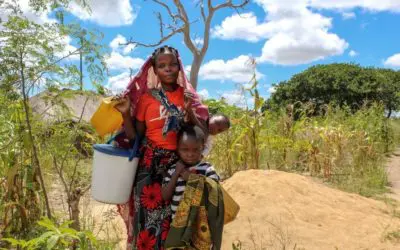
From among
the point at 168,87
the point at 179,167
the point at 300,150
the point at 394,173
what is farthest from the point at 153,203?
the point at 394,173

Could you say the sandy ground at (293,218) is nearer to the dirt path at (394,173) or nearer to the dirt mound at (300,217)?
the dirt mound at (300,217)

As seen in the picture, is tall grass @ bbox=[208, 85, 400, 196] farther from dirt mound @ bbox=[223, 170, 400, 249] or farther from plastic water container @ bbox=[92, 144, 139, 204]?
plastic water container @ bbox=[92, 144, 139, 204]

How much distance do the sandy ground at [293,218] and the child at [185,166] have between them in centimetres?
115

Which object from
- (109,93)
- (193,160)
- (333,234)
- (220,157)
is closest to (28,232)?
(109,93)

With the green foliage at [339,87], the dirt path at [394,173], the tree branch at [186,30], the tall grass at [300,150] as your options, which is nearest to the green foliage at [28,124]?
the tall grass at [300,150]

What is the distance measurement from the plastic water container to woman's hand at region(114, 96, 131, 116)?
0.60 feet

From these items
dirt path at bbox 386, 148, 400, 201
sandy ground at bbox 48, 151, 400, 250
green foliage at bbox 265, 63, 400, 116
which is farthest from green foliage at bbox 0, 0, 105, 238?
green foliage at bbox 265, 63, 400, 116

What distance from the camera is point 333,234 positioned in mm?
3883

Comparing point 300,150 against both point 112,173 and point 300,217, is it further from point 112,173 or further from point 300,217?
point 112,173

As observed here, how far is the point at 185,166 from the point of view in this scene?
7.25 ft

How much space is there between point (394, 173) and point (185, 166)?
6186mm

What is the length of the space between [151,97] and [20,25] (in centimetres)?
93

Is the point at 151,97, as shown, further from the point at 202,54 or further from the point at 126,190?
the point at 202,54

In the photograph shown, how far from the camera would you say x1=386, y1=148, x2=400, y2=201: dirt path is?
6.04m
